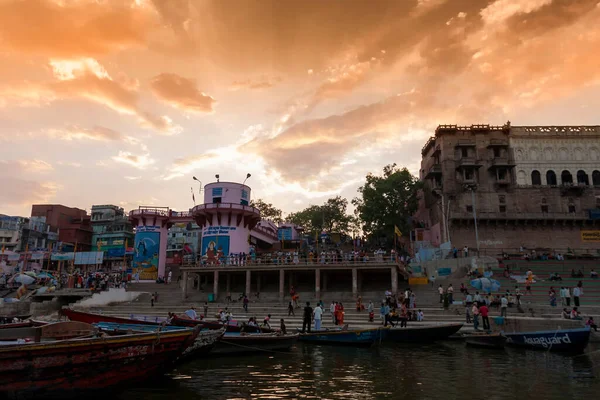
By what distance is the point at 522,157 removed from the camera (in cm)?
5353

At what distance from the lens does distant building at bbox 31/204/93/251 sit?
7431 centimetres

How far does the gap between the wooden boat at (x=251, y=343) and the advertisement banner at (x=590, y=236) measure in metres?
48.3

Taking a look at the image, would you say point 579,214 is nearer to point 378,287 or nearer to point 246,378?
point 378,287

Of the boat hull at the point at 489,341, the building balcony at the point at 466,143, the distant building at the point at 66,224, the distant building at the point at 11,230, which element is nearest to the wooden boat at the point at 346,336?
the boat hull at the point at 489,341

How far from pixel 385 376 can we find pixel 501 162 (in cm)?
4680

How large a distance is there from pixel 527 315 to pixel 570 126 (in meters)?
41.2

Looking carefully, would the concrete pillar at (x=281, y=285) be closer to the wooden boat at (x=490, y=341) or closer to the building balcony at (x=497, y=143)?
the wooden boat at (x=490, y=341)

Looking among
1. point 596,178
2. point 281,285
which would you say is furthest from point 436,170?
point 281,285

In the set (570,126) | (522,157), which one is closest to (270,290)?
(522,157)

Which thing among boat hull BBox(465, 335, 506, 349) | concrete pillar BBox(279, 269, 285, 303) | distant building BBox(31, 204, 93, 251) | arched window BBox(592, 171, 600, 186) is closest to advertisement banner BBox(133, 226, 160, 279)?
concrete pillar BBox(279, 269, 285, 303)

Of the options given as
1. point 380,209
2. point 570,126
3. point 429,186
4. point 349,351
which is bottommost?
point 349,351

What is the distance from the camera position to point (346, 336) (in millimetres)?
19719

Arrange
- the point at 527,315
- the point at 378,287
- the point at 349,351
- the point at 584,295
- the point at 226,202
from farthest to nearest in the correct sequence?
the point at 226,202
the point at 378,287
the point at 584,295
the point at 527,315
the point at 349,351

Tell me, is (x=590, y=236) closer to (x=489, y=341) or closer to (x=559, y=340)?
(x=559, y=340)
